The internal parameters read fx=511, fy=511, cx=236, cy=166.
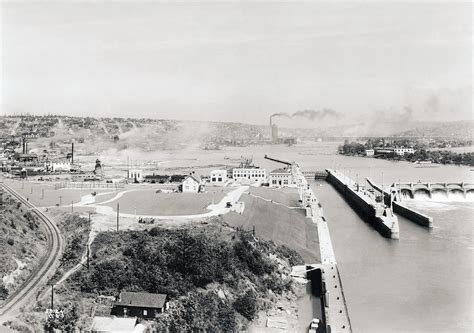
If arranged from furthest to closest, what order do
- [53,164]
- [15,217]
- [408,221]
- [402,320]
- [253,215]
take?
[53,164] < [408,221] < [253,215] < [15,217] < [402,320]

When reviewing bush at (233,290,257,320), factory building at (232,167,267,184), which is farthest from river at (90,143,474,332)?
factory building at (232,167,267,184)

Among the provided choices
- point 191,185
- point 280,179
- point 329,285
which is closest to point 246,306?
point 329,285

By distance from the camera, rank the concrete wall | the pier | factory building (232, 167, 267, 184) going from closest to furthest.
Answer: the pier
the concrete wall
factory building (232, 167, 267, 184)

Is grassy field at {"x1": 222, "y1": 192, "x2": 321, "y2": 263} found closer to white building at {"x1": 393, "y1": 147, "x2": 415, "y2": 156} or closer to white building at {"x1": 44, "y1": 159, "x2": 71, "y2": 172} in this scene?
white building at {"x1": 44, "y1": 159, "x2": 71, "y2": 172}

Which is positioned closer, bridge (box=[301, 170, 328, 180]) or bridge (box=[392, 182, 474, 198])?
bridge (box=[392, 182, 474, 198])

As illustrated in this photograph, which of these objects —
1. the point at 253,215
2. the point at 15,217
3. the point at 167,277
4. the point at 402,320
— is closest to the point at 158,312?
the point at 167,277

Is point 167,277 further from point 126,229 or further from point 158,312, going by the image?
point 126,229
